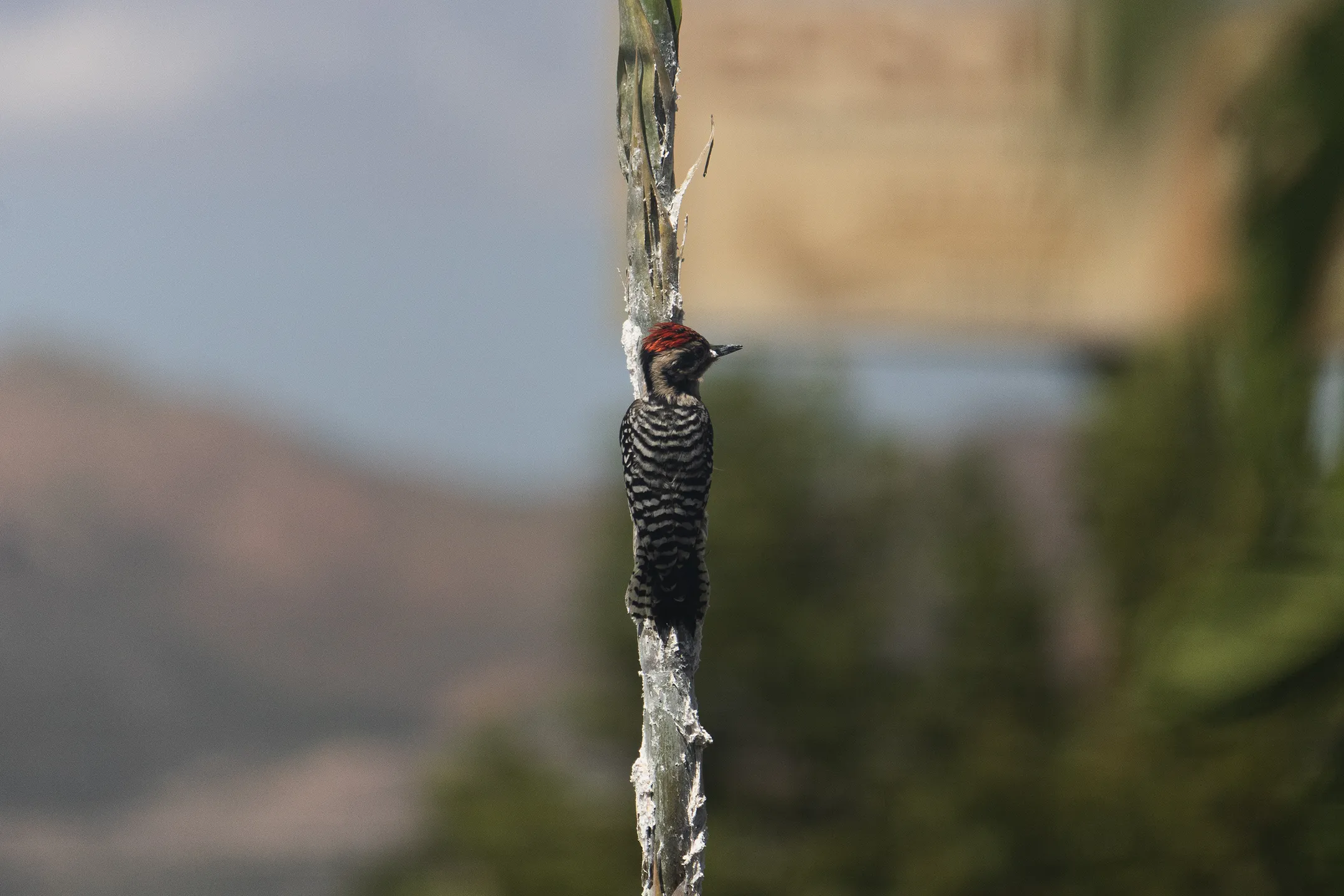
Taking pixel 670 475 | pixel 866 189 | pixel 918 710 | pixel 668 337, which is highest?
pixel 866 189

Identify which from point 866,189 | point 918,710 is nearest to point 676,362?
point 918,710

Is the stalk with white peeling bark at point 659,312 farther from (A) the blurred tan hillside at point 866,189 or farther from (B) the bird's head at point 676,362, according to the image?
(A) the blurred tan hillside at point 866,189

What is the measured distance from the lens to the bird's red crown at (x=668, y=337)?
4.51ft

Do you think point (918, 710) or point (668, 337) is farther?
point (918, 710)

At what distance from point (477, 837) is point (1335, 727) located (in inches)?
342

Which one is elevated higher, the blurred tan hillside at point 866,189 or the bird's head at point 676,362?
the blurred tan hillside at point 866,189

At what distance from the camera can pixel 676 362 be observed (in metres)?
1.45

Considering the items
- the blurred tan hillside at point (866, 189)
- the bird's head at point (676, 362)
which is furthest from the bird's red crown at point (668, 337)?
the blurred tan hillside at point (866, 189)

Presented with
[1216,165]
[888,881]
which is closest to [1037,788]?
[888,881]

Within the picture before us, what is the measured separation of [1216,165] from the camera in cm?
586

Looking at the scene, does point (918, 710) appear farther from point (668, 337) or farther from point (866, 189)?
point (668, 337)

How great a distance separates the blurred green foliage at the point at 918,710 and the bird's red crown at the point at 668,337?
588 centimetres

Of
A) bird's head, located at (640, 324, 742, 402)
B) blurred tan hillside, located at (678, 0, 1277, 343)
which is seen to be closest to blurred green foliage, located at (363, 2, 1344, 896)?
blurred tan hillside, located at (678, 0, 1277, 343)

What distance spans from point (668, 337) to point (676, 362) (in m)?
0.06
